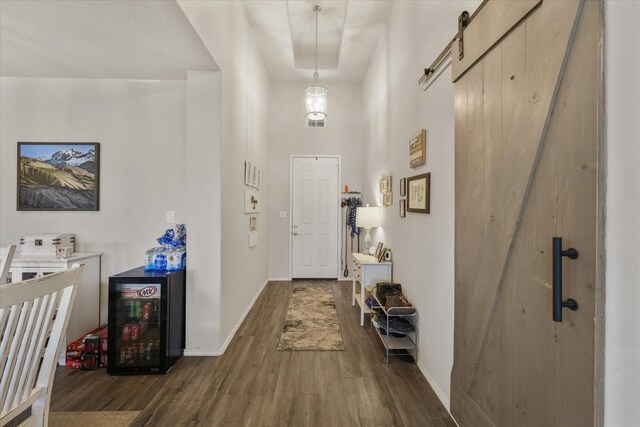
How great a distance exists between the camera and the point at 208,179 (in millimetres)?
2572

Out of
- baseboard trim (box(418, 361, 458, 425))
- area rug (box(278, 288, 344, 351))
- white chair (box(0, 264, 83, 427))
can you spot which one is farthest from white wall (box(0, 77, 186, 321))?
baseboard trim (box(418, 361, 458, 425))

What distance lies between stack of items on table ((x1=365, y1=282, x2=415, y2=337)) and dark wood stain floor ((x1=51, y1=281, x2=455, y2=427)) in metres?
0.26

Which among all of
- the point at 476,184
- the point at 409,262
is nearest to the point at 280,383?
the point at 409,262

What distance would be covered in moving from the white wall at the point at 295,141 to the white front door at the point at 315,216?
162 millimetres

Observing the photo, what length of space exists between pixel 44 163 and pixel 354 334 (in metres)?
3.64

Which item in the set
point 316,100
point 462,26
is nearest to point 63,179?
point 316,100

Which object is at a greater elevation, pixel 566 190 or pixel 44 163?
pixel 44 163

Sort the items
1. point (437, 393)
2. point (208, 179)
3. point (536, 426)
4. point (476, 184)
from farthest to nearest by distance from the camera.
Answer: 1. point (208, 179)
2. point (437, 393)
3. point (476, 184)
4. point (536, 426)

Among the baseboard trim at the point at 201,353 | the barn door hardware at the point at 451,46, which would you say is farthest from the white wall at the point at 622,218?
the baseboard trim at the point at 201,353

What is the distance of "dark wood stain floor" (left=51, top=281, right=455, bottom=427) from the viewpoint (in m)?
1.81

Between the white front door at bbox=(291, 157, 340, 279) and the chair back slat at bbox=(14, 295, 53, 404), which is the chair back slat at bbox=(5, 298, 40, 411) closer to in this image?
the chair back slat at bbox=(14, 295, 53, 404)

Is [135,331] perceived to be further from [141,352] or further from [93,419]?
[93,419]

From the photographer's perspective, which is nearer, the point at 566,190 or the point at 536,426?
the point at 566,190

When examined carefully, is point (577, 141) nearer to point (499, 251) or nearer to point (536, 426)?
point (499, 251)
